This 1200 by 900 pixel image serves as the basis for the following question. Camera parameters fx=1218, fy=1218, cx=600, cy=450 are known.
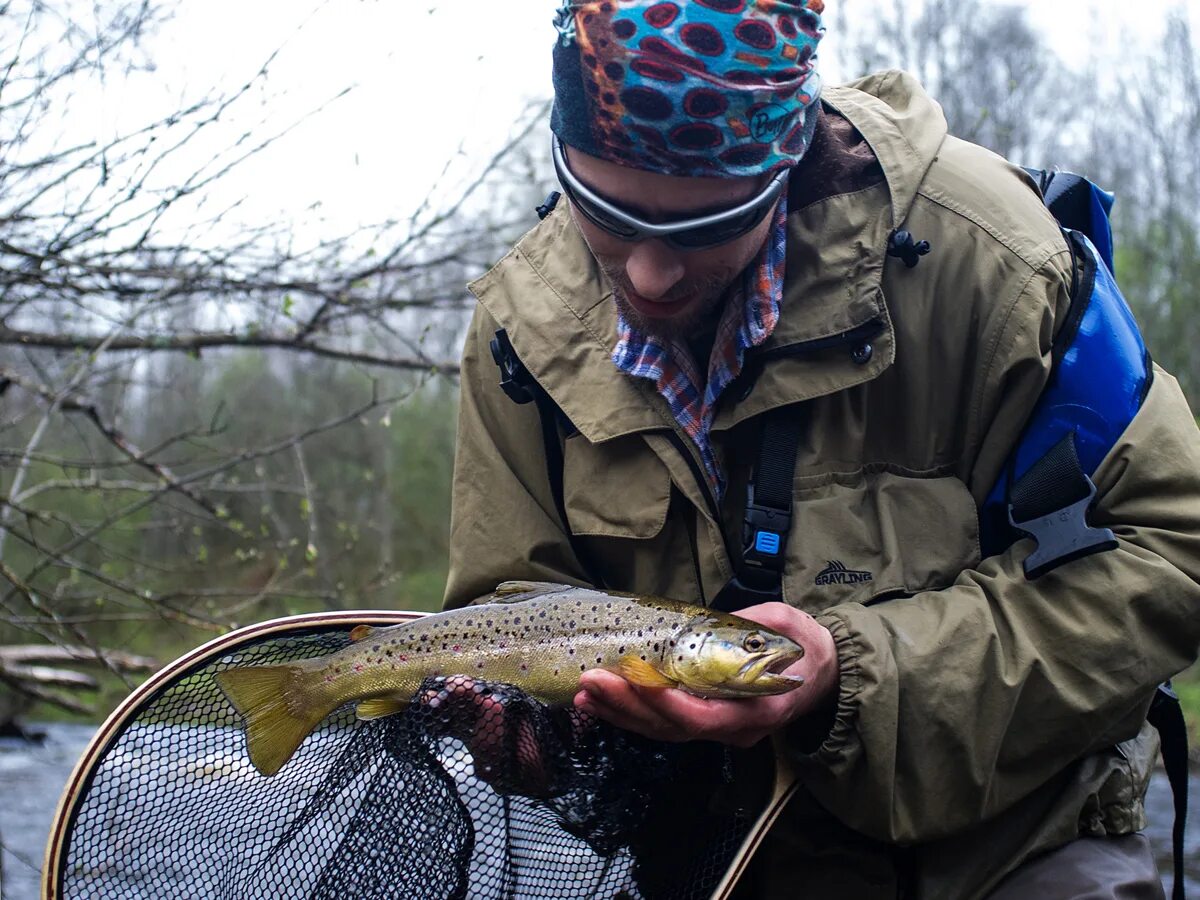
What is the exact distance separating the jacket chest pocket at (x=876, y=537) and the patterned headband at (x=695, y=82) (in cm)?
63

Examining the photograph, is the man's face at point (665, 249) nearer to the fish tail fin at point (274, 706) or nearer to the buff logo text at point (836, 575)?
the buff logo text at point (836, 575)

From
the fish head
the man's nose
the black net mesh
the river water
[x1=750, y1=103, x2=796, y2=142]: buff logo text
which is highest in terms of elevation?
[x1=750, y1=103, x2=796, y2=142]: buff logo text

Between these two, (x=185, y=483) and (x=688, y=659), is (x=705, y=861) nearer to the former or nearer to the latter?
(x=688, y=659)

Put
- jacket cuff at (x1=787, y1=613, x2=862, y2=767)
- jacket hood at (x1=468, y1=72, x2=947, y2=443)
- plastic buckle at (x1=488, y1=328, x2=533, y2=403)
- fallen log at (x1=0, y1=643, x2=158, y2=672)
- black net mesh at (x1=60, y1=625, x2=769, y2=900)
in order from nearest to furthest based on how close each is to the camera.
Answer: jacket cuff at (x1=787, y1=613, x2=862, y2=767) < black net mesh at (x1=60, y1=625, x2=769, y2=900) < jacket hood at (x1=468, y1=72, x2=947, y2=443) < plastic buckle at (x1=488, y1=328, x2=533, y2=403) < fallen log at (x1=0, y1=643, x2=158, y2=672)

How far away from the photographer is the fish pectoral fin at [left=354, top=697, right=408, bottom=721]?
2279mm

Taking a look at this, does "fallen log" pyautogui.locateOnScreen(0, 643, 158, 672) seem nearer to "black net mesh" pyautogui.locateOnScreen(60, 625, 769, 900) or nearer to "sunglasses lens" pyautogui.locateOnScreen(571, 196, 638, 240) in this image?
"black net mesh" pyautogui.locateOnScreen(60, 625, 769, 900)

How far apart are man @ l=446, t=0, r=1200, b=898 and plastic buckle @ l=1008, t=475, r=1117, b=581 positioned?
4cm

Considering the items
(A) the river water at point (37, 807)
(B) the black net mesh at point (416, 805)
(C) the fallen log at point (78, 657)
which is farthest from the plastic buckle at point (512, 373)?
(A) the river water at point (37, 807)

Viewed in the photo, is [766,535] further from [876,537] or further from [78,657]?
[78,657]

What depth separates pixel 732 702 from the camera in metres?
1.96

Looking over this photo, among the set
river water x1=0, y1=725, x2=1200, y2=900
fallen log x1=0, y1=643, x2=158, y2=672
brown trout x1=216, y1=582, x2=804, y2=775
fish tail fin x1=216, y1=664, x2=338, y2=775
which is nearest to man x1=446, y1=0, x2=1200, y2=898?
brown trout x1=216, y1=582, x2=804, y2=775

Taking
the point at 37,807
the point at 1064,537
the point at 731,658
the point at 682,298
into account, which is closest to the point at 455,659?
the point at 731,658

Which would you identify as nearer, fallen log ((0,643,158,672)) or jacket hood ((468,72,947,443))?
jacket hood ((468,72,947,443))

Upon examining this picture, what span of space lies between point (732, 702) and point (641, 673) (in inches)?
6.6
